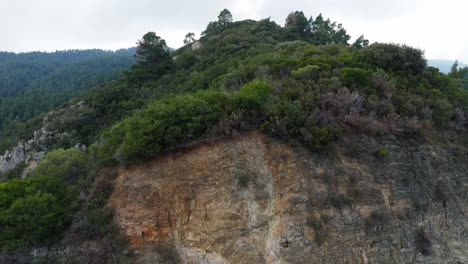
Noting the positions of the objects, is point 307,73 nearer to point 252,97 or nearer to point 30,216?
point 252,97

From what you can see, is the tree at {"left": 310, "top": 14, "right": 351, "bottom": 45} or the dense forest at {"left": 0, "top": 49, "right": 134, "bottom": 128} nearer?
the tree at {"left": 310, "top": 14, "right": 351, "bottom": 45}

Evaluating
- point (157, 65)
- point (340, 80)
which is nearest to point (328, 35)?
point (157, 65)

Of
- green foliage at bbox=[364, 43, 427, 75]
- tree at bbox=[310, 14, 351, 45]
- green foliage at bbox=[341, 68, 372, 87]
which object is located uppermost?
tree at bbox=[310, 14, 351, 45]

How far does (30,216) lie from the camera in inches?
414

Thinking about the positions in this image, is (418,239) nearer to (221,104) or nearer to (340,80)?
(340,80)

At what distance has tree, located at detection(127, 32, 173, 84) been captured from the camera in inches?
1331

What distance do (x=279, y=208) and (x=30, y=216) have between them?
26.9 feet

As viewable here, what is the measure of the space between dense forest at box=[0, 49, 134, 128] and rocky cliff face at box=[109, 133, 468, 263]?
5294 centimetres

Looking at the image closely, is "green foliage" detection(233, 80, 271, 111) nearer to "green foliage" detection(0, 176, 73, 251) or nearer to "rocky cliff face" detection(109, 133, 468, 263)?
"rocky cliff face" detection(109, 133, 468, 263)

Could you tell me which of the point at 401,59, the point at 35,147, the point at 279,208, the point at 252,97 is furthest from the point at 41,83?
the point at 279,208

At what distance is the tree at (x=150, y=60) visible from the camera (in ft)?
111

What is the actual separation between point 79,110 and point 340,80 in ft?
79.4

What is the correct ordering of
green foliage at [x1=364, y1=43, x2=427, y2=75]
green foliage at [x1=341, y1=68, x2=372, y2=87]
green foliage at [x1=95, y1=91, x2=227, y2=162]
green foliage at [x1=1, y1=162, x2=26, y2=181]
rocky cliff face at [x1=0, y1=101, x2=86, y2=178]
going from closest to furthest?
green foliage at [x1=95, y1=91, x2=227, y2=162], green foliage at [x1=341, y1=68, x2=372, y2=87], green foliage at [x1=364, y1=43, x2=427, y2=75], green foliage at [x1=1, y1=162, x2=26, y2=181], rocky cliff face at [x1=0, y1=101, x2=86, y2=178]

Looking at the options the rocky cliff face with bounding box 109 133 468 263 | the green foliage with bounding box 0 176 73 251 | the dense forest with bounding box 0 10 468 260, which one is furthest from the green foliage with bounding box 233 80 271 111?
the green foliage with bounding box 0 176 73 251
